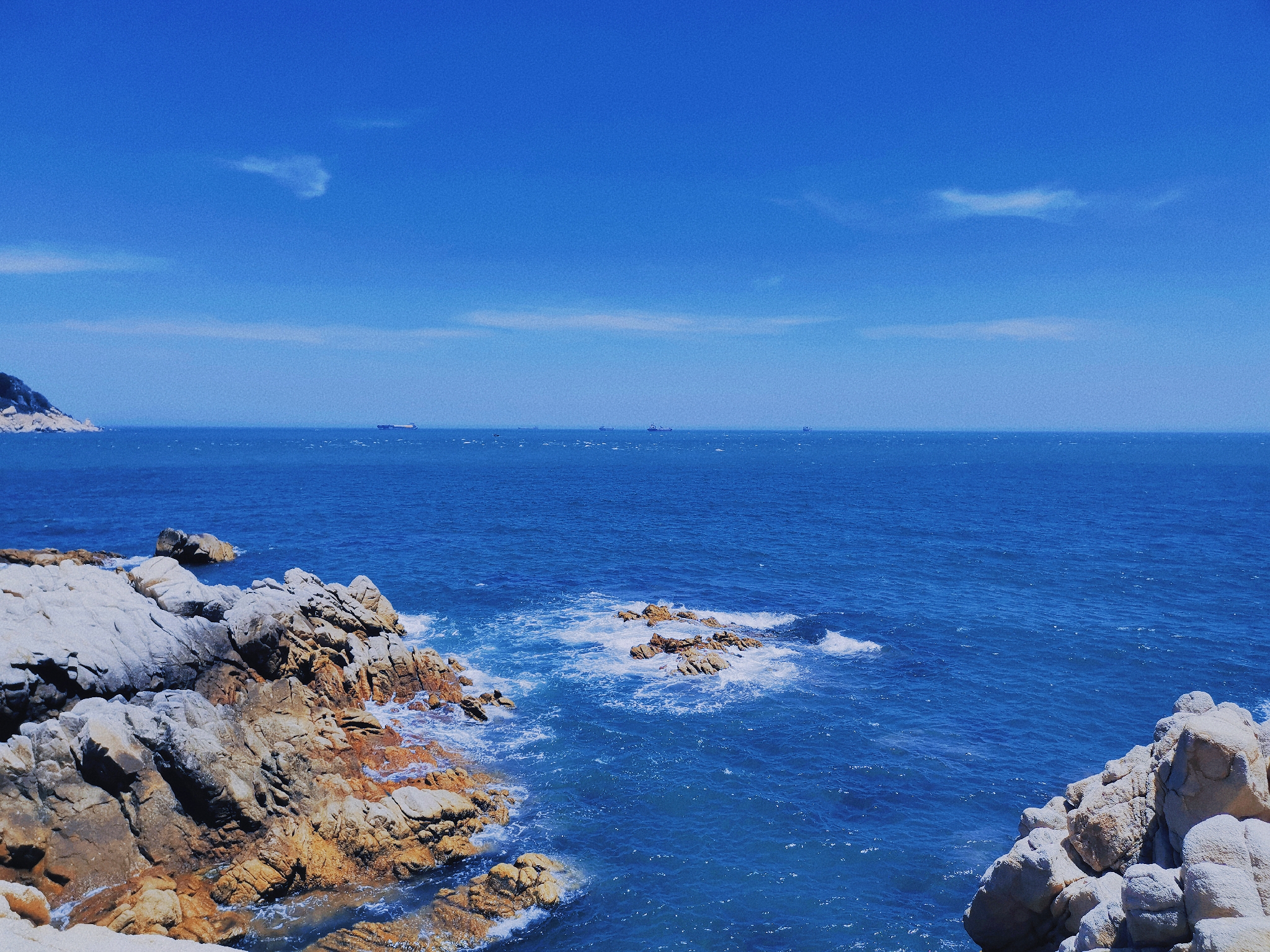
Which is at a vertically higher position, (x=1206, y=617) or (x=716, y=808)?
(x=1206, y=617)

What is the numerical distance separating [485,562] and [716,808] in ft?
152

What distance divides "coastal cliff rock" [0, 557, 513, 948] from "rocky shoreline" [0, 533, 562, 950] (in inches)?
2.5

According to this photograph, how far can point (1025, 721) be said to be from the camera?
1521 inches

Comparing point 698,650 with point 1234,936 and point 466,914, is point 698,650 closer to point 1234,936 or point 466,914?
point 466,914

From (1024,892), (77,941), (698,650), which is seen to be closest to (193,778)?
(77,941)

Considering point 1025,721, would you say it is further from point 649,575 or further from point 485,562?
point 485,562

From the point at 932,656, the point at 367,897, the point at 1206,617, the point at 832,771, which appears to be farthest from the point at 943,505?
the point at 367,897

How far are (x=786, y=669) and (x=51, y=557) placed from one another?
2414 inches

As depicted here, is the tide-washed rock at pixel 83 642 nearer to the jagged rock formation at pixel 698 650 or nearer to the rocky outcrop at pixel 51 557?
the jagged rock formation at pixel 698 650

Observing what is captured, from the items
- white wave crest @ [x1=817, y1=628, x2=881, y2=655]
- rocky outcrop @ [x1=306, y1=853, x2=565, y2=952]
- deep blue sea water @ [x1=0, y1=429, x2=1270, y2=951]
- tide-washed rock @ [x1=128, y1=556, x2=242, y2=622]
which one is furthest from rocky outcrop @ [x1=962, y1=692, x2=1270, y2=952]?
tide-washed rock @ [x1=128, y1=556, x2=242, y2=622]

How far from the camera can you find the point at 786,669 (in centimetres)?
4553

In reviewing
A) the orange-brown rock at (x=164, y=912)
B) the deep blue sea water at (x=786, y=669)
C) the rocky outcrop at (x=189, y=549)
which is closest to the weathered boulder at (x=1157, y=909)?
the deep blue sea water at (x=786, y=669)

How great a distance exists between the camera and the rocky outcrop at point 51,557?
60125 millimetres

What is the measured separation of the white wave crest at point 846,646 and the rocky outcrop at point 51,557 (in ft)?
189
